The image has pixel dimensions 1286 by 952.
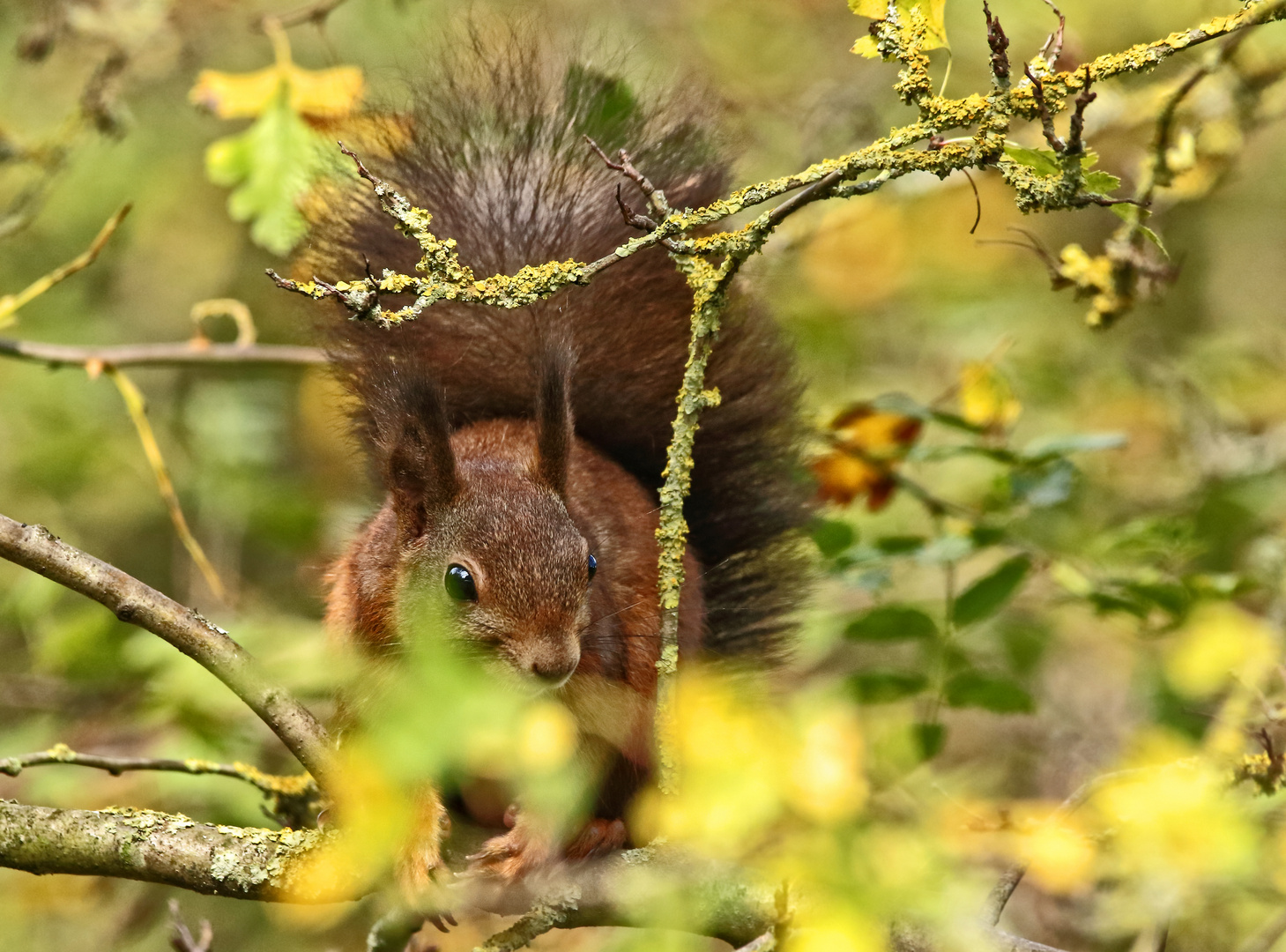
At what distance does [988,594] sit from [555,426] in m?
0.91

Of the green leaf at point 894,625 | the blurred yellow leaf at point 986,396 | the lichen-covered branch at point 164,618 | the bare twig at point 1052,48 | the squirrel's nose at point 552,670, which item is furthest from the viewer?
the blurred yellow leaf at point 986,396

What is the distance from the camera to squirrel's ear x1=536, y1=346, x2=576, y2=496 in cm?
209

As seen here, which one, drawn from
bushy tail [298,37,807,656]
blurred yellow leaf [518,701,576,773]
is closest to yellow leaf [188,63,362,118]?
bushy tail [298,37,807,656]

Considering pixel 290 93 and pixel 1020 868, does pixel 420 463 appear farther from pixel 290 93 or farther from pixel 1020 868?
pixel 290 93

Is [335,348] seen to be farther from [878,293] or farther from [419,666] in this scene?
[878,293]

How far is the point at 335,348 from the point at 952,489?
224 cm

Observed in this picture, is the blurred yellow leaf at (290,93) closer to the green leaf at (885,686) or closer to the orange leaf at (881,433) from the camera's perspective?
the orange leaf at (881,433)

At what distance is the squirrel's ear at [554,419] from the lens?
2094 mm

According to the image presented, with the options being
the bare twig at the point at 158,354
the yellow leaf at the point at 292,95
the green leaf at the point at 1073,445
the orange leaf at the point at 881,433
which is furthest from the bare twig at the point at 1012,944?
the yellow leaf at the point at 292,95

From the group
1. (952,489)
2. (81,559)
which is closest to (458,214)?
(81,559)

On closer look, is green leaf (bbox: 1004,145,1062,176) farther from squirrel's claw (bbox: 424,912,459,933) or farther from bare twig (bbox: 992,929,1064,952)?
squirrel's claw (bbox: 424,912,459,933)

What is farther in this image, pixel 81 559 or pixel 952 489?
pixel 952 489

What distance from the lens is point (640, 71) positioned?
2.79m

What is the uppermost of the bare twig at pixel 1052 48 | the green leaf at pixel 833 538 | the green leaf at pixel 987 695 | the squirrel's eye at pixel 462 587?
the bare twig at pixel 1052 48
